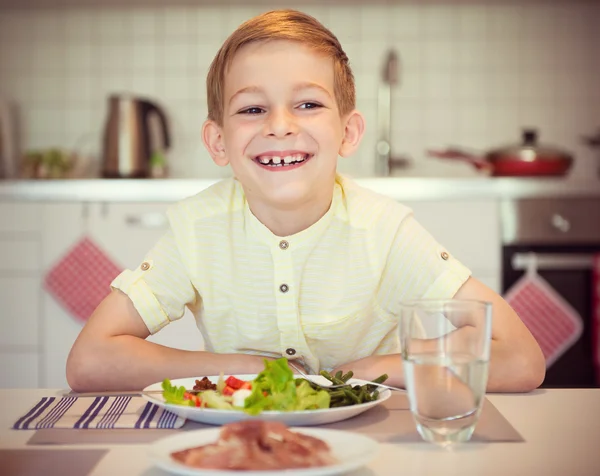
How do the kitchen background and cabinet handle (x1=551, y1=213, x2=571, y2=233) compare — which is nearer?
cabinet handle (x1=551, y1=213, x2=571, y2=233)

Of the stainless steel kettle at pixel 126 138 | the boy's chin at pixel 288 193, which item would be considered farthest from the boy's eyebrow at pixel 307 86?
the stainless steel kettle at pixel 126 138

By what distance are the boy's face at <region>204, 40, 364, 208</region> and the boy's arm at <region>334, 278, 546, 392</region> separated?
289mm

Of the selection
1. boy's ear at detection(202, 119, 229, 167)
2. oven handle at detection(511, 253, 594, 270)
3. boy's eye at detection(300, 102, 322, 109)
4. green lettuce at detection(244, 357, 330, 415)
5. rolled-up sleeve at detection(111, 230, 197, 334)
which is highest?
boy's eye at detection(300, 102, 322, 109)

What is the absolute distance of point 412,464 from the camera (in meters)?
0.75

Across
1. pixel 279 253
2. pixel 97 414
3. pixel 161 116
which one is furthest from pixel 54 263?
pixel 97 414

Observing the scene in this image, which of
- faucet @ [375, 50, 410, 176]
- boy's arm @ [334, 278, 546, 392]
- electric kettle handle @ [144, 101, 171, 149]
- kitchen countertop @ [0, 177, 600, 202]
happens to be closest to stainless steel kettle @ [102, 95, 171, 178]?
electric kettle handle @ [144, 101, 171, 149]

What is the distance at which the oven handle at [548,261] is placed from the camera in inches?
112

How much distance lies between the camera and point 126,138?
10.2 ft

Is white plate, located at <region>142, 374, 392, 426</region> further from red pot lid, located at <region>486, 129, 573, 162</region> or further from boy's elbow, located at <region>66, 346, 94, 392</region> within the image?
red pot lid, located at <region>486, 129, 573, 162</region>

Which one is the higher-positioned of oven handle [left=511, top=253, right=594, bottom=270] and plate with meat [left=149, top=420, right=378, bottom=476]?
plate with meat [left=149, top=420, right=378, bottom=476]

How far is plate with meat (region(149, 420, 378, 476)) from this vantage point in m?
0.66

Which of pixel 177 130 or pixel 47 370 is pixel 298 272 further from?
pixel 177 130

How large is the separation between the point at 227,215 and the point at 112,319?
271 mm

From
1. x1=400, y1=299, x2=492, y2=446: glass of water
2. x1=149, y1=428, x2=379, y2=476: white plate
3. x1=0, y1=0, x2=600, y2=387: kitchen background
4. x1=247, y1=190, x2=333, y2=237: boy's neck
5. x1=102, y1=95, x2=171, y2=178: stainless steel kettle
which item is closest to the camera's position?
x1=149, y1=428, x2=379, y2=476: white plate
